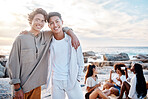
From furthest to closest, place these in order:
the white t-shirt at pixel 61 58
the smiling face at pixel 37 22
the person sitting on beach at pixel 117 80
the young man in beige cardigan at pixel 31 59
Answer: the person sitting on beach at pixel 117 80 → the white t-shirt at pixel 61 58 → the smiling face at pixel 37 22 → the young man in beige cardigan at pixel 31 59

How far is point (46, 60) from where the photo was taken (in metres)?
2.05

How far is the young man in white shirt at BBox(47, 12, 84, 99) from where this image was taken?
202 cm

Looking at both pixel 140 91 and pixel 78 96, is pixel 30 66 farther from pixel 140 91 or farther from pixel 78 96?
pixel 140 91

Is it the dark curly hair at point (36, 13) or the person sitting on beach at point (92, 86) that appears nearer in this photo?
the dark curly hair at point (36, 13)

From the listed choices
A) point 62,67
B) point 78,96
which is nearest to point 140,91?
point 78,96

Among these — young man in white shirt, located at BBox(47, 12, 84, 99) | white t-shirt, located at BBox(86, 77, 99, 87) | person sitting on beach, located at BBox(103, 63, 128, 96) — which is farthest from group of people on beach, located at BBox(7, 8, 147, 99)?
person sitting on beach, located at BBox(103, 63, 128, 96)

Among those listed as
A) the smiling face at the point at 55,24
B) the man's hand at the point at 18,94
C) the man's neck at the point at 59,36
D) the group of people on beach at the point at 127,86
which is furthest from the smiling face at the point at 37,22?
the group of people on beach at the point at 127,86

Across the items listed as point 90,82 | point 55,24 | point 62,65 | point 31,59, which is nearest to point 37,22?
point 55,24

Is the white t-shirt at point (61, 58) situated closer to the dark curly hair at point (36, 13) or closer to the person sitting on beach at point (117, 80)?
the dark curly hair at point (36, 13)

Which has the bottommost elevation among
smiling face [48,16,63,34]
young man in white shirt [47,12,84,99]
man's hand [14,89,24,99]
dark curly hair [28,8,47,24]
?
man's hand [14,89,24,99]

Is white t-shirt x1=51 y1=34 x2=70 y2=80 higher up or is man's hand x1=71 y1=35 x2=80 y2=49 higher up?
man's hand x1=71 y1=35 x2=80 y2=49

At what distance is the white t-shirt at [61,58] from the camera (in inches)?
80.7

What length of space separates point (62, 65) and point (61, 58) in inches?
3.8

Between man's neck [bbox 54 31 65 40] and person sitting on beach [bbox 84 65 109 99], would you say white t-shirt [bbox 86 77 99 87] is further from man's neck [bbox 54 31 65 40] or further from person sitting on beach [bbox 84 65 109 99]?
man's neck [bbox 54 31 65 40]
